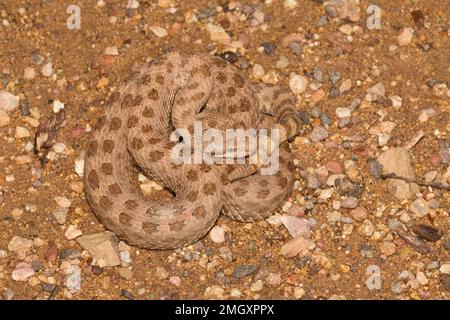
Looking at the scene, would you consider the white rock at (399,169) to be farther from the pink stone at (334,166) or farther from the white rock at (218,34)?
the white rock at (218,34)

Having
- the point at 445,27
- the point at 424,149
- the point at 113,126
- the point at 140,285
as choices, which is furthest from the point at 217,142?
the point at 445,27

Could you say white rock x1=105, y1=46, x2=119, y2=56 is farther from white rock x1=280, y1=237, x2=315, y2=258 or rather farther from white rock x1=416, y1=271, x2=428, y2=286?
white rock x1=416, y1=271, x2=428, y2=286

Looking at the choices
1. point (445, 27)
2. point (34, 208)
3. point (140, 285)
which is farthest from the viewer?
point (445, 27)

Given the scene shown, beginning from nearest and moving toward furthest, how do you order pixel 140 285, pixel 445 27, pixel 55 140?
1. pixel 140 285
2. pixel 55 140
3. pixel 445 27

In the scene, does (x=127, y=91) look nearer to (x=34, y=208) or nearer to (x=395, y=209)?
(x=34, y=208)

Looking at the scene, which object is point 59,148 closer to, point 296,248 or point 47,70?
point 47,70

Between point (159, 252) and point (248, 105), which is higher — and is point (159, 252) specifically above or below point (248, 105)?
below

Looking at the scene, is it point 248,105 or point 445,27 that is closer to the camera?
point 248,105
